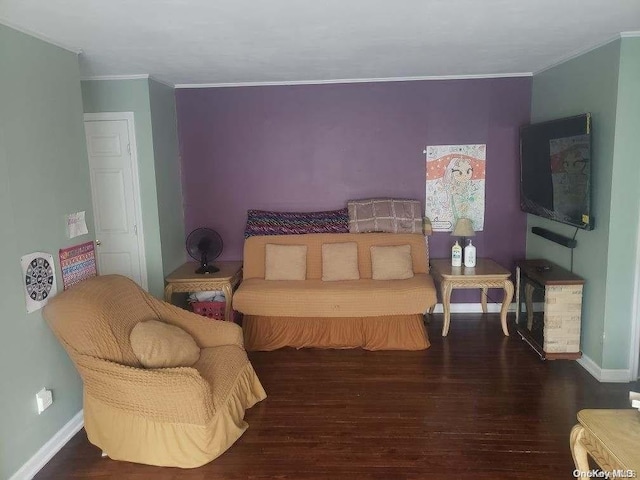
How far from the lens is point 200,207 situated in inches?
194

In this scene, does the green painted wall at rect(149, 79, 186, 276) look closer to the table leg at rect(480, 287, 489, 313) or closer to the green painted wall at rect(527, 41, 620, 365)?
the table leg at rect(480, 287, 489, 313)

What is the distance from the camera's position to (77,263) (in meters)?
3.02

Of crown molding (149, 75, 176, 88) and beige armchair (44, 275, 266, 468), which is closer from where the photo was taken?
beige armchair (44, 275, 266, 468)

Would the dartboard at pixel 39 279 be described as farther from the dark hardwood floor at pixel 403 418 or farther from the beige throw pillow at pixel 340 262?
the beige throw pillow at pixel 340 262

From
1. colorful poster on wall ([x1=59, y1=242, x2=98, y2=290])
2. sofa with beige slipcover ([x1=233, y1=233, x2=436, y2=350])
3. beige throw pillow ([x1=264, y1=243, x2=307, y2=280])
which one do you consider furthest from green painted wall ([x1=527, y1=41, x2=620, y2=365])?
colorful poster on wall ([x1=59, y1=242, x2=98, y2=290])

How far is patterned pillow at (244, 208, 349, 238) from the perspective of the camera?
470cm

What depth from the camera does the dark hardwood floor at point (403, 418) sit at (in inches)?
101

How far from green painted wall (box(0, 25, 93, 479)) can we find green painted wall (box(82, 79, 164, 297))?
978 millimetres

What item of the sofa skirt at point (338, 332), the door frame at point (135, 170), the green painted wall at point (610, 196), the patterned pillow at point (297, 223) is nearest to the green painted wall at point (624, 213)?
the green painted wall at point (610, 196)

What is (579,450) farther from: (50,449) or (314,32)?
(50,449)

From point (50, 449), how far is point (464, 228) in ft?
12.1

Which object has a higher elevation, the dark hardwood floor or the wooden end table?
the wooden end table

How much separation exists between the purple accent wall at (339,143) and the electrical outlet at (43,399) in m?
2.46

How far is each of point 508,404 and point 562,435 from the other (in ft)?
1.32
